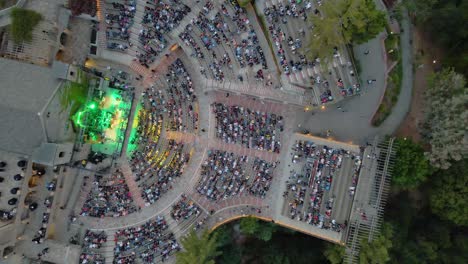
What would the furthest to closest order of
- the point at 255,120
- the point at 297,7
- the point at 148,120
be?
the point at 148,120, the point at 255,120, the point at 297,7

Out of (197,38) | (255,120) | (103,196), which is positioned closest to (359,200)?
(255,120)

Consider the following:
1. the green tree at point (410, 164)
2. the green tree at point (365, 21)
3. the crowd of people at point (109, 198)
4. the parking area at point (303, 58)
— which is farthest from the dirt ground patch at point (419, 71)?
the crowd of people at point (109, 198)

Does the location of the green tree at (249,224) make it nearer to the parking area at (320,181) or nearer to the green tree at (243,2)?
the parking area at (320,181)

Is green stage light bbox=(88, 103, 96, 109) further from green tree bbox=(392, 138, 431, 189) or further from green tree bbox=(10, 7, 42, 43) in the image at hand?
green tree bbox=(392, 138, 431, 189)

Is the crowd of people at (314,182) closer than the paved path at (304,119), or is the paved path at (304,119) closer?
the crowd of people at (314,182)

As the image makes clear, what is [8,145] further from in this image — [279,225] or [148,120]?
[279,225]

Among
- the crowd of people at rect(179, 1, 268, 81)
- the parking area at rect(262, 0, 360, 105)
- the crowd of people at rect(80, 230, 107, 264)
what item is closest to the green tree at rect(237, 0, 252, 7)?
the crowd of people at rect(179, 1, 268, 81)
